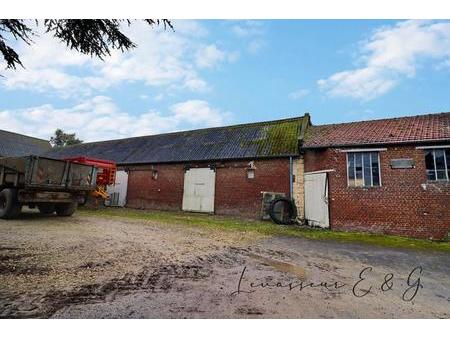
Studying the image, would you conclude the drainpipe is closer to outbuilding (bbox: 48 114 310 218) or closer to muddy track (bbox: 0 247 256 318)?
outbuilding (bbox: 48 114 310 218)

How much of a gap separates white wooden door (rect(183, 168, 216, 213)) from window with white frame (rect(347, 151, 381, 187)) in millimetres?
7748

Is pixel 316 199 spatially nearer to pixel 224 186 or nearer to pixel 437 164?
pixel 437 164

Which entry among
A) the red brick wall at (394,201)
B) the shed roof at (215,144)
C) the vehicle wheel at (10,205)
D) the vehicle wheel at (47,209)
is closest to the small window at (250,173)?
the shed roof at (215,144)

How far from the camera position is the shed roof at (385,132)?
36.0 feet

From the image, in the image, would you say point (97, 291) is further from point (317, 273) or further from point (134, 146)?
point (134, 146)

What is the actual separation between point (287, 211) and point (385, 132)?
571cm

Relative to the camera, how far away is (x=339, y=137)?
1282 centimetres

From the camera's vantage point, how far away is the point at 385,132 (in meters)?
12.1

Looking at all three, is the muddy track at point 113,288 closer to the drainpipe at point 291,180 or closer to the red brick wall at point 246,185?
the drainpipe at point 291,180

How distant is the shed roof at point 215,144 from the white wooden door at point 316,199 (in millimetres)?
1811

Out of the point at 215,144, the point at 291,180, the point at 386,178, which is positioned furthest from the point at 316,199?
the point at 215,144

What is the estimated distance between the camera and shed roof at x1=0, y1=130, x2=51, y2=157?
30.5 m

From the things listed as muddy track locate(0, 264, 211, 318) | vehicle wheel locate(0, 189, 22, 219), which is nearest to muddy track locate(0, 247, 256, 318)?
muddy track locate(0, 264, 211, 318)
